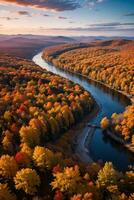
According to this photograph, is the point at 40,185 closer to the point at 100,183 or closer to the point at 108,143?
the point at 100,183

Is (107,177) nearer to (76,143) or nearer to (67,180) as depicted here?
(67,180)

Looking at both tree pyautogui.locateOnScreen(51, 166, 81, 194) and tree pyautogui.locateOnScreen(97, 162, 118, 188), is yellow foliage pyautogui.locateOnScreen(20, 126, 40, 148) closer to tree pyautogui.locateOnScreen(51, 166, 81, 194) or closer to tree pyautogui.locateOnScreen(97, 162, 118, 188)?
tree pyautogui.locateOnScreen(51, 166, 81, 194)

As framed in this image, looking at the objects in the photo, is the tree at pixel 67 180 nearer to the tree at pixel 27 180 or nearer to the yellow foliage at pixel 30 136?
the tree at pixel 27 180

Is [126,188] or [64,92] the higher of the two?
[64,92]

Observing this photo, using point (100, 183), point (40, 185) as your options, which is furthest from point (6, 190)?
point (100, 183)

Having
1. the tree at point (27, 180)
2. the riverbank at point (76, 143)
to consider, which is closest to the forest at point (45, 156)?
the tree at point (27, 180)

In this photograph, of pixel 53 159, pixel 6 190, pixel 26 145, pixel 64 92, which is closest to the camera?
pixel 6 190

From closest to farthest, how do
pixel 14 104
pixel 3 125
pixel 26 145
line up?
pixel 26 145
pixel 3 125
pixel 14 104

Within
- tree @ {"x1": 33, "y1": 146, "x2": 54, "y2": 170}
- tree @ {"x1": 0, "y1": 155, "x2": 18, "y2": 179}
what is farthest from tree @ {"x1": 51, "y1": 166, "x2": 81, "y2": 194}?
tree @ {"x1": 0, "y1": 155, "x2": 18, "y2": 179}

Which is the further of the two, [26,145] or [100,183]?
[26,145]
